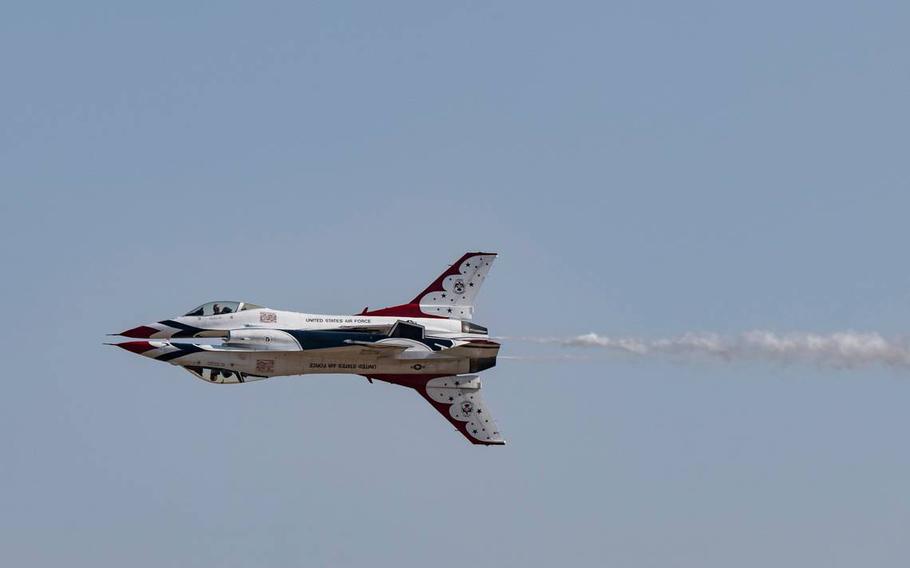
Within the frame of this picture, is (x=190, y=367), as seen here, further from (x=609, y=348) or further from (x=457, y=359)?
(x=609, y=348)

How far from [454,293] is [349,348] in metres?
5.16

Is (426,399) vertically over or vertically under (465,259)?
under

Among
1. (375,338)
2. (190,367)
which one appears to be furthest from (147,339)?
(375,338)

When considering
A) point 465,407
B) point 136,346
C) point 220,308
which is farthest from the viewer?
point 465,407

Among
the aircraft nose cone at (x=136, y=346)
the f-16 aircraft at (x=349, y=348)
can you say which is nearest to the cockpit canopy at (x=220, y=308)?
the f-16 aircraft at (x=349, y=348)

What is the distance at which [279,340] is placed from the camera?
7925 cm

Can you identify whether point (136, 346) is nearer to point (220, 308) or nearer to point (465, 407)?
point (220, 308)

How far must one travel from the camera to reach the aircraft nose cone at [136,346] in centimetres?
7919

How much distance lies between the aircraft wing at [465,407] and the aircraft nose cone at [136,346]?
868 centimetres

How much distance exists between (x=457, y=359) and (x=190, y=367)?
30.7 ft

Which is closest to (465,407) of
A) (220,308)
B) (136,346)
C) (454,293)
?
(454,293)

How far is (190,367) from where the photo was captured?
263 ft

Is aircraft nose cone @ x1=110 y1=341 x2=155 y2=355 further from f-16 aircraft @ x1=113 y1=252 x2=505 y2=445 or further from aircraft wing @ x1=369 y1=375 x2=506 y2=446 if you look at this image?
aircraft wing @ x1=369 y1=375 x2=506 y2=446

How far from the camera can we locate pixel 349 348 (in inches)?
3132
